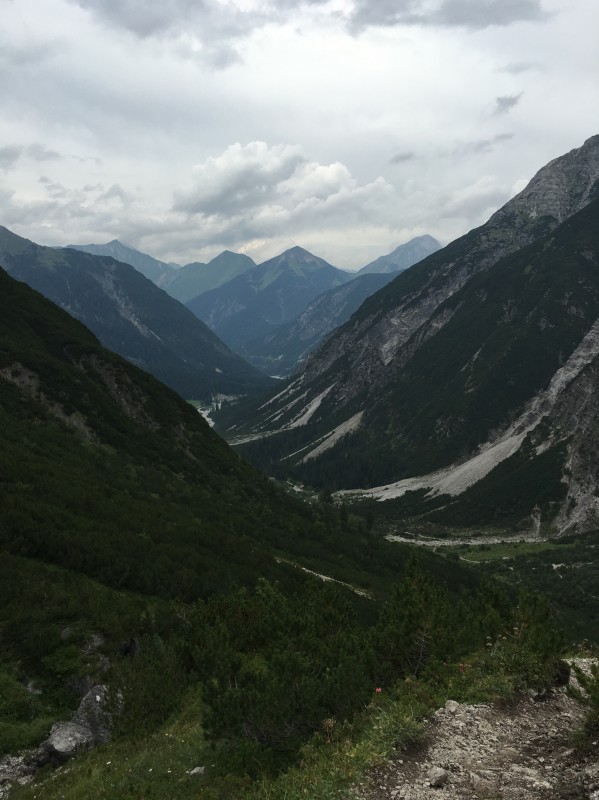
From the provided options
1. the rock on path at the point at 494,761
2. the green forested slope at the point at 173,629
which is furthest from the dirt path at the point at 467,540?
the rock on path at the point at 494,761

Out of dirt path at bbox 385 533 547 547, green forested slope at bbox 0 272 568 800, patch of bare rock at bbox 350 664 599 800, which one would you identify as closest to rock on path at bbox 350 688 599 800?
patch of bare rock at bbox 350 664 599 800

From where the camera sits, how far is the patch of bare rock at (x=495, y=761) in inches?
525

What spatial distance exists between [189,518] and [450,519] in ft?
456

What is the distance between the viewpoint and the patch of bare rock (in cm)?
1333

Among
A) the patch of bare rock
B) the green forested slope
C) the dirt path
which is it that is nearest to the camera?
the patch of bare rock

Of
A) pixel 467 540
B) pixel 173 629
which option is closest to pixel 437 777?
pixel 173 629

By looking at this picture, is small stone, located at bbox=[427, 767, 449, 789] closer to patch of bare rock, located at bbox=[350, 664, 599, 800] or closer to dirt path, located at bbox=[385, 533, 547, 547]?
patch of bare rock, located at bbox=[350, 664, 599, 800]

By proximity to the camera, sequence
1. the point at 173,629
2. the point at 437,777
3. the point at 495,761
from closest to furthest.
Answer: the point at 437,777 → the point at 495,761 → the point at 173,629

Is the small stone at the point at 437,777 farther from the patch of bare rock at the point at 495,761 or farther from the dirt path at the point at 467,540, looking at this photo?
the dirt path at the point at 467,540

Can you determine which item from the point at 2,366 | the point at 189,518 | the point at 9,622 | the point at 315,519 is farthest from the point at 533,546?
the point at 9,622

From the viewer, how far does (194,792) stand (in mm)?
15906

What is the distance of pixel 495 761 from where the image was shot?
14.9 m

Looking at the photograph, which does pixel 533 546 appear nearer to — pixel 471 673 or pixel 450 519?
pixel 450 519

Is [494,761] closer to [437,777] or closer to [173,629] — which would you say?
[437,777]
